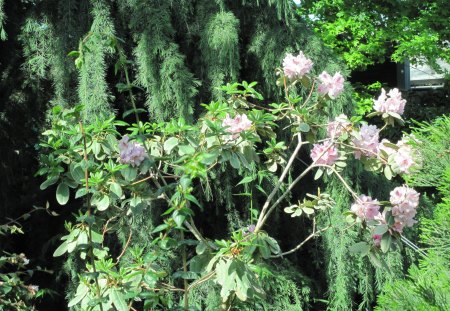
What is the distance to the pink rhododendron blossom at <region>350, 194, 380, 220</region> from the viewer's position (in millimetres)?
2080

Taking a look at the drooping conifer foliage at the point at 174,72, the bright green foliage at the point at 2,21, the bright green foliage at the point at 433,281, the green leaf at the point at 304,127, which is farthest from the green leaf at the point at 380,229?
the bright green foliage at the point at 2,21

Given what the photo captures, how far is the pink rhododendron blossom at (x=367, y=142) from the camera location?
2203mm

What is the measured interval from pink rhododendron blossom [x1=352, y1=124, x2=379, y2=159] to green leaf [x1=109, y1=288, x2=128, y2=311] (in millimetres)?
930

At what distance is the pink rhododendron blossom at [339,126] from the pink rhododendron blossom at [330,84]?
0.36 ft

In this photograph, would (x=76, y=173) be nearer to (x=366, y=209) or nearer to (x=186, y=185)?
(x=186, y=185)

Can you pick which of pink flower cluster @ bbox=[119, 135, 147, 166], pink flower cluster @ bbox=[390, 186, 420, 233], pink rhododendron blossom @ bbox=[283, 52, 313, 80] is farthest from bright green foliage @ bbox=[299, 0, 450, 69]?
pink flower cluster @ bbox=[119, 135, 147, 166]

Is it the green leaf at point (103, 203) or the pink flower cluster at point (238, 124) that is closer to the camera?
the green leaf at point (103, 203)

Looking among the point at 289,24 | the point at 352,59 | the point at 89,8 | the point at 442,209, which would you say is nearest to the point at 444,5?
the point at 352,59

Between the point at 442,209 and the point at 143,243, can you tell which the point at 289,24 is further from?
the point at 442,209

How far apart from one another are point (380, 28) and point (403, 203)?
233 inches

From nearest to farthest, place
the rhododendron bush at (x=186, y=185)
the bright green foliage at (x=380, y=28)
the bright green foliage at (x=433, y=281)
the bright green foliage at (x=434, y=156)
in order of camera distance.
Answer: the bright green foliage at (x=433, y=281), the rhododendron bush at (x=186, y=185), the bright green foliage at (x=434, y=156), the bright green foliage at (x=380, y=28)

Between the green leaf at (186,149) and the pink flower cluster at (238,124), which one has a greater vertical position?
the pink flower cluster at (238,124)

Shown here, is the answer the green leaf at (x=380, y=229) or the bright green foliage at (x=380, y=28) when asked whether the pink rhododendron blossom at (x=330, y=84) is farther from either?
the bright green foliage at (x=380, y=28)

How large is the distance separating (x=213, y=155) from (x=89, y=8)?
1.46 m
